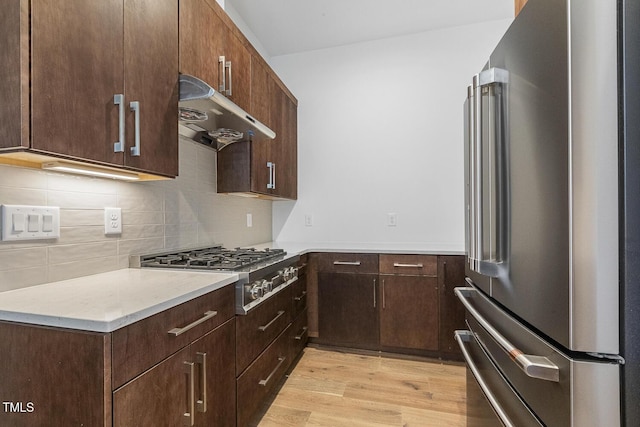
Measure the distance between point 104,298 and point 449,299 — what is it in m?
2.10

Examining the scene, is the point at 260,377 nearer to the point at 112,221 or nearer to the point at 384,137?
the point at 112,221

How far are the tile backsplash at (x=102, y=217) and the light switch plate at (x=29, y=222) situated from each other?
0.07 feet

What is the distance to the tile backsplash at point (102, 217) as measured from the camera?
110cm

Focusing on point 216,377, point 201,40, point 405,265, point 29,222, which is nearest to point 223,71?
point 201,40

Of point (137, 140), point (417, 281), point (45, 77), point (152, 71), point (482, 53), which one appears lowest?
point (417, 281)

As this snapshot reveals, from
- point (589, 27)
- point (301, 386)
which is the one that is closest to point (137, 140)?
point (589, 27)

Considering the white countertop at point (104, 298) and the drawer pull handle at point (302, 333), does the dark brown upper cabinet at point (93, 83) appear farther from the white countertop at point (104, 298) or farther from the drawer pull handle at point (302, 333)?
the drawer pull handle at point (302, 333)

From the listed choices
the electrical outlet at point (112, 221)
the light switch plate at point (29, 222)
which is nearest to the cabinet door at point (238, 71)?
the electrical outlet at point (112, 221)

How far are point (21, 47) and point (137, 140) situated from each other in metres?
0.39

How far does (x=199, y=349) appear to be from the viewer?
1.14 meters

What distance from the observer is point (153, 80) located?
126cm

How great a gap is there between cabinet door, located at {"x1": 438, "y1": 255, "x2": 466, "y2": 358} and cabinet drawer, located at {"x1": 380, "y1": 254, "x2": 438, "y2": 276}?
0.06m

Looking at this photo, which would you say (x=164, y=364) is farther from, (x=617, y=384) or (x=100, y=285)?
(x=617, y=384)

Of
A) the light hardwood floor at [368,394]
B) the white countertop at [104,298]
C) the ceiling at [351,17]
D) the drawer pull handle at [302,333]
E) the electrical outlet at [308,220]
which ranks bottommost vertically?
the light hardwood floor at [368,394]
